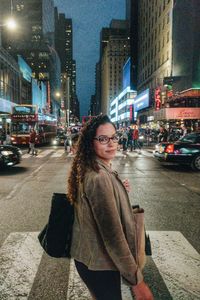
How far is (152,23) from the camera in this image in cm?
7000

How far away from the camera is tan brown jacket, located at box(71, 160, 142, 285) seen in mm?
2105

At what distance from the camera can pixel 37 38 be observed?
166 metres

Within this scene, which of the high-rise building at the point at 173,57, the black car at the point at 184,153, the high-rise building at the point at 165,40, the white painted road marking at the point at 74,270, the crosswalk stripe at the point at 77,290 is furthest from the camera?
the high-rise building at the point at 165,40

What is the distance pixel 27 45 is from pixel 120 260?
164 meters

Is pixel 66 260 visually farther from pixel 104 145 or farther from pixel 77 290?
pixel 104 145

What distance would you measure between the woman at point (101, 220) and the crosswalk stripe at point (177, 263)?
157 cm

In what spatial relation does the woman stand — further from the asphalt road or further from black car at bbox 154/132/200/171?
black car at bbox 154/132/200/171

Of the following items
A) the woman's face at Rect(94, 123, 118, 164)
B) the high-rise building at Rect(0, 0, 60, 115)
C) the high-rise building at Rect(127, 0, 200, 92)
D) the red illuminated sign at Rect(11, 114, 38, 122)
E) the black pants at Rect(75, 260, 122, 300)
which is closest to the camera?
the black pants at Rect(75, 260, 122, 300)

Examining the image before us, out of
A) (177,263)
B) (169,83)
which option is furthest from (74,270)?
(169,83)

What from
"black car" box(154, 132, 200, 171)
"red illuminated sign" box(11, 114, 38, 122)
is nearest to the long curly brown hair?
"black car" box(154, 132, 200, 171)

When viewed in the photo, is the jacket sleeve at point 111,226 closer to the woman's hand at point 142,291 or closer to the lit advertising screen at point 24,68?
the woman's hand at point 142,291

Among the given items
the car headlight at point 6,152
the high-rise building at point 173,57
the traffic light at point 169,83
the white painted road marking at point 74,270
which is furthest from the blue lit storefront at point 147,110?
the white painted road marking at point 74,270

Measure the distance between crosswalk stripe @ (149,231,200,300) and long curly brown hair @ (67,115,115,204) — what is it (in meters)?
1.92

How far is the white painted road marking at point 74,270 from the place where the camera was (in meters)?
3.60
